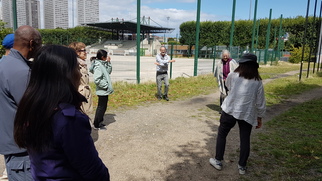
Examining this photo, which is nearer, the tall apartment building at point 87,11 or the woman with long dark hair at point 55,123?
the woman with long dark hair at point 55,123

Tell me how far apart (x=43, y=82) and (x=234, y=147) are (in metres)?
3.83

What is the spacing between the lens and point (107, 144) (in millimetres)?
4527

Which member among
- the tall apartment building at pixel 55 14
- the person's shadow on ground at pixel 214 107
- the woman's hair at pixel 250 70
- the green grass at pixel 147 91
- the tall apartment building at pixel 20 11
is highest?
the tall apartment building at pixel 55 14

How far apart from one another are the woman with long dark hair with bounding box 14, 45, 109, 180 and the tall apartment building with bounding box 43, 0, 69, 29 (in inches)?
2262

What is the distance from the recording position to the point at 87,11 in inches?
3430

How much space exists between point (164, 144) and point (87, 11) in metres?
91.0

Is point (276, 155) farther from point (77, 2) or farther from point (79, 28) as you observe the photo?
point (77, 2)

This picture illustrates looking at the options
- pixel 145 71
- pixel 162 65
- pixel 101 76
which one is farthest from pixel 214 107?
pixel 145 71

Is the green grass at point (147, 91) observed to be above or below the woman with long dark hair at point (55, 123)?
below

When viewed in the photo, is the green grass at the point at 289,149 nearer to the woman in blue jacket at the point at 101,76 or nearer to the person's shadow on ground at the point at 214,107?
the person's shadow on ground at the point at 214,107

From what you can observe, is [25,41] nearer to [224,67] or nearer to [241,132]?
[241,132]

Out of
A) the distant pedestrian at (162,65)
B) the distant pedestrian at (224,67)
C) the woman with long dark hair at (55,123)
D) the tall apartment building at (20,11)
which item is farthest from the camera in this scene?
the tall apartment building at (20,11)

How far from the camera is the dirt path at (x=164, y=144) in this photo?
357 centimetres

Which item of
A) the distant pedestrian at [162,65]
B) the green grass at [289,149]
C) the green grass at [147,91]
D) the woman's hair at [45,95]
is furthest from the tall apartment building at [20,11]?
the green grass at [289,149]
